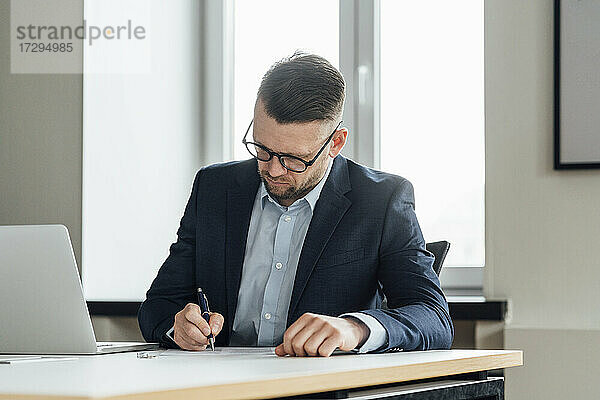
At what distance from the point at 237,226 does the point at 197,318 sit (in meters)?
0.44

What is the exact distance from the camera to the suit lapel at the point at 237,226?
2150mm

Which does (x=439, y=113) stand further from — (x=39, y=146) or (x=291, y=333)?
(x=291, y=333)

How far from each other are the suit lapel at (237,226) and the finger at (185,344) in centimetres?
32

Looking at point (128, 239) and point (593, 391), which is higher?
point (128, 239)

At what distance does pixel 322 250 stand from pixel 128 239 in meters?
1.44

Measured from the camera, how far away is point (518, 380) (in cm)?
265

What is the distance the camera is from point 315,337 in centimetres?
151

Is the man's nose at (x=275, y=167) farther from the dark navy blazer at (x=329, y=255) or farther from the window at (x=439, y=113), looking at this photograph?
the window at (x=439, y=113)

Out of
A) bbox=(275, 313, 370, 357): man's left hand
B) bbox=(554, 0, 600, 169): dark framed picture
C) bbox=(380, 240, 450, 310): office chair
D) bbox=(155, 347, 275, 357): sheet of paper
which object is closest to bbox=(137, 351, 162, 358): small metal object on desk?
bbox=(155, 347, 275, 357): sheet of paper

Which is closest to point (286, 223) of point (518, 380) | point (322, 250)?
point (322, 250)

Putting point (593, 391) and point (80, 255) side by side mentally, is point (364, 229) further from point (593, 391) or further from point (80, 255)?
point (80, 255)

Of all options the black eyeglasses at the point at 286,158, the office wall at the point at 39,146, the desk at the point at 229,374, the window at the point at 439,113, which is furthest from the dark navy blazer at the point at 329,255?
the office wall at the point at 39,146

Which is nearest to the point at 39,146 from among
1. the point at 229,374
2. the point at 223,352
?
the point at 223,352

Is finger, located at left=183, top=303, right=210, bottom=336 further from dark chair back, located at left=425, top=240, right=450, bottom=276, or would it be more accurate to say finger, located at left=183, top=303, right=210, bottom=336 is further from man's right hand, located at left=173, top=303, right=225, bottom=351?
dark chair back, located at left=425, top=240, right=450, bottom=276
